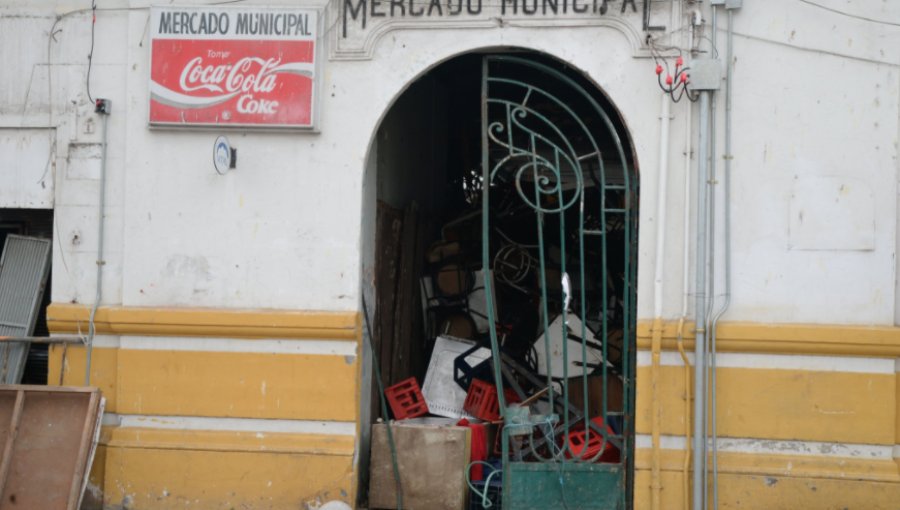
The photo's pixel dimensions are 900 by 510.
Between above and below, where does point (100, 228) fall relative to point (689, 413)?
above

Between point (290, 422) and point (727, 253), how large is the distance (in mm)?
3340

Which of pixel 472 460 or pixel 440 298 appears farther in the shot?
pixel 440 298

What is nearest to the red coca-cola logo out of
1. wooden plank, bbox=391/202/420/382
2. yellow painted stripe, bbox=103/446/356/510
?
wooden plank, bbox=391/202/420/382

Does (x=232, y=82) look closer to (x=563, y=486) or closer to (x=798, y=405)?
(x=563, y=486)

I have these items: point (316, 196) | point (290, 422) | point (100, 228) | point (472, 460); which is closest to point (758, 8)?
point (316, 196)

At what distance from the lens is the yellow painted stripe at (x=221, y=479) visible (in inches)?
275

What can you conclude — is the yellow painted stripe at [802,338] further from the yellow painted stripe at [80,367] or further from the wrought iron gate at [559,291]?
the yellow painted stripe at [80,367]

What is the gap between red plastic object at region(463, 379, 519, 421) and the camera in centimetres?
796

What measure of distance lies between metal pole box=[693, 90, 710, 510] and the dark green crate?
64 centimetres

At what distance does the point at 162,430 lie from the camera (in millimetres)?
7188

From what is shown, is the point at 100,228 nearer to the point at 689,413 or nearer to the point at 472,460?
the point at 472,460

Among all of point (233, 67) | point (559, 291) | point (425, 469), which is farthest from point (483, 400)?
point (233, 67)

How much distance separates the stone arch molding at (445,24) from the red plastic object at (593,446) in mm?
2763

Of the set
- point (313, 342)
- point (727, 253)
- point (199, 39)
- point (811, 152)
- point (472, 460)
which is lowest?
point (472, 460)
